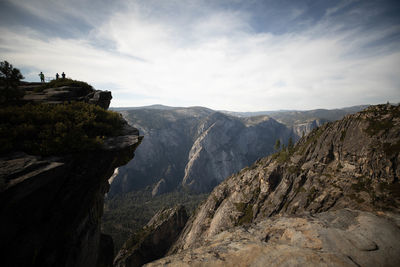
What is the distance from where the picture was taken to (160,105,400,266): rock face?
111 ft

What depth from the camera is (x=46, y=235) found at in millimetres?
12391

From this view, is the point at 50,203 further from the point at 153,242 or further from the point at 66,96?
the point at 153,242

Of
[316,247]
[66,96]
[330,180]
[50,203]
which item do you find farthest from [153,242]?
[316,247]

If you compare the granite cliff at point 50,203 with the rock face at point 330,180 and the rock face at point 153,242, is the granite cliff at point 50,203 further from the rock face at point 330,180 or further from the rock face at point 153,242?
the rock face at point 153,242

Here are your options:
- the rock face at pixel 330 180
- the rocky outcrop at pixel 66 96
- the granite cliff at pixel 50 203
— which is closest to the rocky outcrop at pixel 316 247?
the rock face at pixel 330 180

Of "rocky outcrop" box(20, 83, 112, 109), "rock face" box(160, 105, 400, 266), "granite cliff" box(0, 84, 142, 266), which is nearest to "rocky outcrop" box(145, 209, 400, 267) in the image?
"rock face" box(160, 105, 400, 266)

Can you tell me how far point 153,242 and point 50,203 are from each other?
8265 centimetres

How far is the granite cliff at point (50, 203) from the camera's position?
9.73m

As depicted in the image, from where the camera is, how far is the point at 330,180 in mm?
45000

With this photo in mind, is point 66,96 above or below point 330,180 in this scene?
above

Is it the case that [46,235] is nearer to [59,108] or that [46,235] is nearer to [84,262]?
[84,262]

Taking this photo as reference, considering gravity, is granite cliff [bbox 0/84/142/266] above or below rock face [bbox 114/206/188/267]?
above

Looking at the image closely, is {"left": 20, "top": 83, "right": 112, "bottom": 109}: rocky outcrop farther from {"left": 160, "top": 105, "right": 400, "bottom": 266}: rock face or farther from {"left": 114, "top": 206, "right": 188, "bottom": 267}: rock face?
{"left": 114, "top": 206, "right": 188, "bottom": 267}: rock face

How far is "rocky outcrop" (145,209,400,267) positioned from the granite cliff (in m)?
8.40
